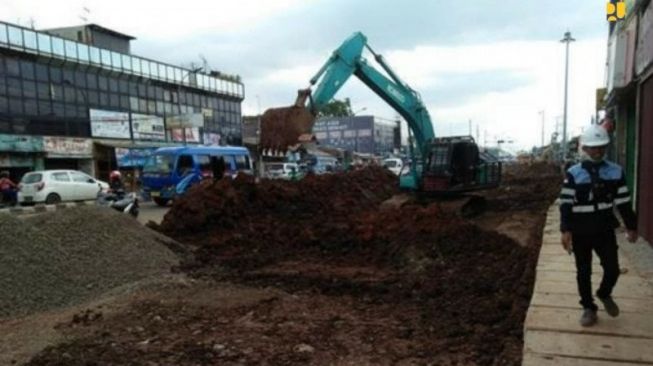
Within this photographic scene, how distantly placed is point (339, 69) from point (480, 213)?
6.01 meters

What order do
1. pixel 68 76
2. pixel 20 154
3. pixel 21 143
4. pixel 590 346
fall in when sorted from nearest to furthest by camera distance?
pixel 590 346 < pixel 21 143 < pixel 20 154 < pixel 68 76

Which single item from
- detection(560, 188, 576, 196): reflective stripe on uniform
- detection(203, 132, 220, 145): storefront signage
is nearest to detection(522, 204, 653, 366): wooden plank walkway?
detection(560, 188, 576, 196): reflective stripe on uniform

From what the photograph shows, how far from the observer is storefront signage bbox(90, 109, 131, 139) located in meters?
36.6

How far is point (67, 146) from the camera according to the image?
112 feet

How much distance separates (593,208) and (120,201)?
45.8ft

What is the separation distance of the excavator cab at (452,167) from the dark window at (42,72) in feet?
85.4

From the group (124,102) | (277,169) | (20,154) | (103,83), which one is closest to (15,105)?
(20,154)

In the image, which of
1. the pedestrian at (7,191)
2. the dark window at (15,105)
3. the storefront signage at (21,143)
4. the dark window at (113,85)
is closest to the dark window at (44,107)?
the dark window at (15,105)

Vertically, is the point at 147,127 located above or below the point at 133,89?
below

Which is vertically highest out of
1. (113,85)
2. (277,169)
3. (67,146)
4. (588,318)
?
(113,85)

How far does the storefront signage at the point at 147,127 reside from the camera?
131 ft

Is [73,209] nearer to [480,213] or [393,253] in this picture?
[393,253]

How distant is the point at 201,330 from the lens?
614cm

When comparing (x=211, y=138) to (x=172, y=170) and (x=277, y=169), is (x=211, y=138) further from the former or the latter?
(x=172, y=170)
